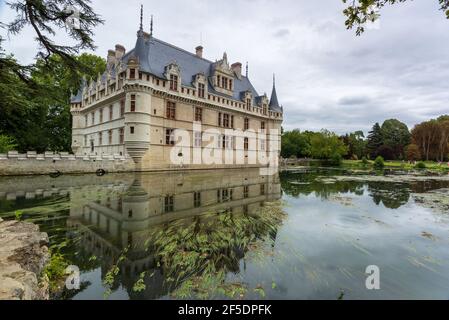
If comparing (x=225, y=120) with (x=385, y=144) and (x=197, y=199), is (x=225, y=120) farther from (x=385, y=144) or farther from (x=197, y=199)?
(x=385, y=144)

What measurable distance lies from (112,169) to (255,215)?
15.5 meters

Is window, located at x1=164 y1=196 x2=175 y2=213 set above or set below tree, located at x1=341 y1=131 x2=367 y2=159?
below

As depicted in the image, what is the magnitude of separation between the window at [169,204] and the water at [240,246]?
0.12 ft

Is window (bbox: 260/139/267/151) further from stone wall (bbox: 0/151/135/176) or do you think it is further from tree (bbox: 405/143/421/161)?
tree (bbox: 405/143/421/161)

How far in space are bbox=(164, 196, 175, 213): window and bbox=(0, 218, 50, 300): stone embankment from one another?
3.74 metres

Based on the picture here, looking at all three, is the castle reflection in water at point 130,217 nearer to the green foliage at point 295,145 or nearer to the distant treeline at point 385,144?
the distant treeline at point 385,144

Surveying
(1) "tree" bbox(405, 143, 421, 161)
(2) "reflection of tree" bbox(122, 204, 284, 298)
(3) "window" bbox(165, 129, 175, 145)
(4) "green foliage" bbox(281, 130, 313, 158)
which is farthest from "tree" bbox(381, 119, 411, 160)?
(2) "reflection of tree" bbox(122, 204, 284, 298)

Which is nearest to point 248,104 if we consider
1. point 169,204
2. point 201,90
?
point 201,90

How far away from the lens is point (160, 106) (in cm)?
2223

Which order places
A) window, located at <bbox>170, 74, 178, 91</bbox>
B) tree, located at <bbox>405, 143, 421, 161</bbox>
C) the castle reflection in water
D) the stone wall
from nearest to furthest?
1. the castle reflection in water
2. the stone wall
3. window, located at <bbox>170, 74, 178, 91</bbox>
4. tree, located at <bbox>405, 143, 421, 161</bbox>

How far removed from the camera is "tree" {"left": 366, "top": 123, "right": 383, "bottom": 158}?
66188mm

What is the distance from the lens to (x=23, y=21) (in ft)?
21.4

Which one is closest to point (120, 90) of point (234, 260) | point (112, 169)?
point (112, 169)

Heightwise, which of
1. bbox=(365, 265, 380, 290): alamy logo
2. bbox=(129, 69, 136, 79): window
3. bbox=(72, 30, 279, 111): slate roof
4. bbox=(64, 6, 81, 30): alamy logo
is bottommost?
bbox=(365, 265, 380, 290): alamy logo
